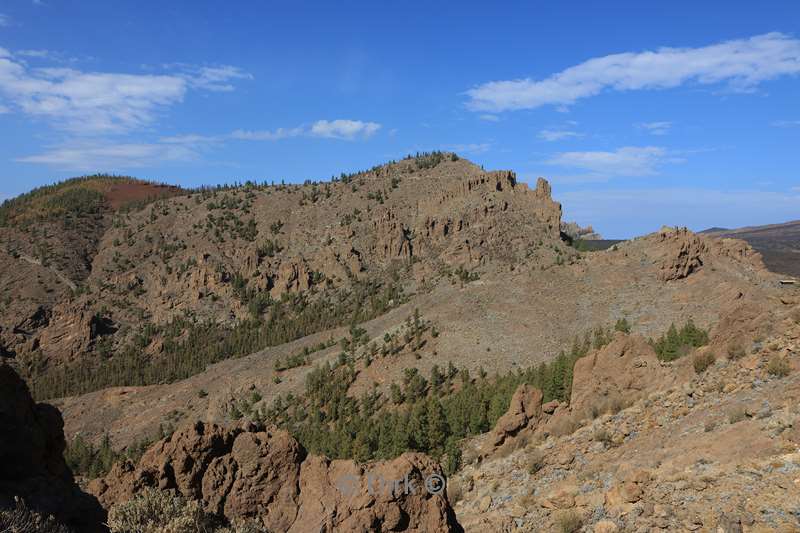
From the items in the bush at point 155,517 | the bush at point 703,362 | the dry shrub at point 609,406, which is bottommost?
the dry shrub at point 609,406

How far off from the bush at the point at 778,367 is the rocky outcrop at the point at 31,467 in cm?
1938

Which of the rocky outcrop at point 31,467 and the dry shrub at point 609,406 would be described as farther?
the dry shrub at point 609,406

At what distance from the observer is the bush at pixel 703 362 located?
20.4 m

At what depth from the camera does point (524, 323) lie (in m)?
58.3

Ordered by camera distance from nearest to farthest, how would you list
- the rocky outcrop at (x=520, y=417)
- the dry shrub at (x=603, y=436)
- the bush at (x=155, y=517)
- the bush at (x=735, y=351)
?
the bush at (x=155, y=517) → the dry shrub at (x=603, y=436) → the bush at (x=735, y=351) → the rocky outcrop at (x=520, y=417)

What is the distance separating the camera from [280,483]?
16000mm

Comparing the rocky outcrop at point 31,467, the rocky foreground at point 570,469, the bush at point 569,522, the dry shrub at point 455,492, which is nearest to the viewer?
the rocky outcrop at point 31,467

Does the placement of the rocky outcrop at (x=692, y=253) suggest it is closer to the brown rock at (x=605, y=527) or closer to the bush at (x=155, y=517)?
the brown rock at (x=605, y=527)

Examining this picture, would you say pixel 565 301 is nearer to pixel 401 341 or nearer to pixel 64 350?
pixel 401 341

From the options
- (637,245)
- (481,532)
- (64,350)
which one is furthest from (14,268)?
(481,532)

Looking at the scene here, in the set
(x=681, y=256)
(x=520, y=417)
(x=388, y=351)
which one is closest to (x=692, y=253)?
(x=681, y=256)

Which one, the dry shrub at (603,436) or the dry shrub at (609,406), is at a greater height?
the dry shrub at (609,406)

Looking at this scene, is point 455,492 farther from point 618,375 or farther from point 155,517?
point 155,517

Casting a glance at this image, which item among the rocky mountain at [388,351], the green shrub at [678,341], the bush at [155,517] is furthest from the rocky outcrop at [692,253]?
the bush at [155,517]
